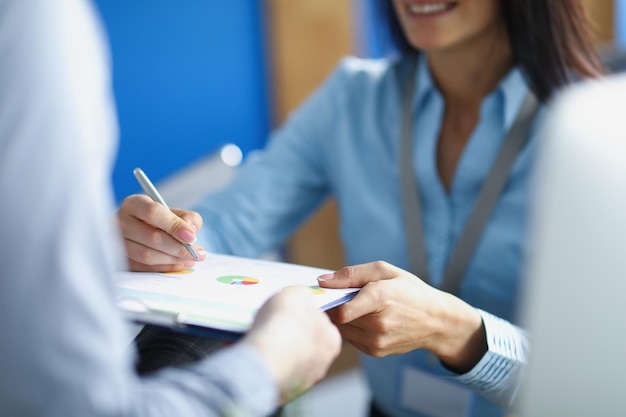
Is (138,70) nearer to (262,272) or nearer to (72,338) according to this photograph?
(262,272)

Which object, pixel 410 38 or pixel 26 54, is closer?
pixel 26 54

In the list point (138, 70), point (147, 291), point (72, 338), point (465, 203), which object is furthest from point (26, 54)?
point (138, 70)

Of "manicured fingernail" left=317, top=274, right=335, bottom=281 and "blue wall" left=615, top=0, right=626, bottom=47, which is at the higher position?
"manicured fingernail" left=317, top=274, right=335, bottom=281

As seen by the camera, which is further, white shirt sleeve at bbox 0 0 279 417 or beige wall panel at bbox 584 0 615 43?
Result: beige wall panel at bbox 584 0 615 43

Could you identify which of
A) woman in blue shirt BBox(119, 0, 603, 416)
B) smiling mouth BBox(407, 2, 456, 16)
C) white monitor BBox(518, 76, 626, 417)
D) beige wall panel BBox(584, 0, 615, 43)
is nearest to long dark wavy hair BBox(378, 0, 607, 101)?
woman in blue shirt BBox(119, 0, 603, 416)

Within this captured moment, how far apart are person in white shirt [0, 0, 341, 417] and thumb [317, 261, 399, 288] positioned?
12.4 inches

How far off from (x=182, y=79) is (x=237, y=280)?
1569mm

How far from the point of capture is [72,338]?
0.48 m

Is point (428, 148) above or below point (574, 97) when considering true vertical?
below

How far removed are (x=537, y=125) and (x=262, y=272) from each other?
609mm

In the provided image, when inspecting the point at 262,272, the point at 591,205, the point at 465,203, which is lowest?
the point at 465,203

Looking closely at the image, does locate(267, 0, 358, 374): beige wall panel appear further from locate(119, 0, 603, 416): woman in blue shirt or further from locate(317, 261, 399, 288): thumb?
locate(317, 261, 399, 288): thumb

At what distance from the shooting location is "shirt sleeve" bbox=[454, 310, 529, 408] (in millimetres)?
930

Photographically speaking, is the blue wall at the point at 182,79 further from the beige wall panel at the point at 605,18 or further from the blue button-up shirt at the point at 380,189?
the beige wall panel at the point at 605,18
